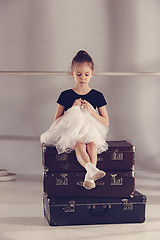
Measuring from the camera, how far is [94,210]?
9.86ft

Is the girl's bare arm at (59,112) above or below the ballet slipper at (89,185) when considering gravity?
above

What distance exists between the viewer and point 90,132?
3.04 metres

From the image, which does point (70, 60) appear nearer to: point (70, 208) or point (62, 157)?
point (62, 157)

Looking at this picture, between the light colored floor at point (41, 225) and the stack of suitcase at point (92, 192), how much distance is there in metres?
0.06

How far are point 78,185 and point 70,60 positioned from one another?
222 centimetres

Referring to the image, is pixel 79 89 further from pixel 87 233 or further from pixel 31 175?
pixel 31 175

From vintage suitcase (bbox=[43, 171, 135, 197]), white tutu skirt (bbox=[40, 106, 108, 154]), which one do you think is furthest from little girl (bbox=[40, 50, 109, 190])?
vintage suitcase (bbox=[43, 171, 135, 197])

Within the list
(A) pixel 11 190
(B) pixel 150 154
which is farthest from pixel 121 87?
(A) pixel 11 190

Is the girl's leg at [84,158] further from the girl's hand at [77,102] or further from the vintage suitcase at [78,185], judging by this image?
the girl's hand at [77,102]

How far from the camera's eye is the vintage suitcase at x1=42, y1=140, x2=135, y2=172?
3016mm

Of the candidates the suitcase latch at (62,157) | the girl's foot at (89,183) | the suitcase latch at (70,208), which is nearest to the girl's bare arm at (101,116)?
the suitcase latch at (62,157)

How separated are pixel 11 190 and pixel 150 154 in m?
1.65

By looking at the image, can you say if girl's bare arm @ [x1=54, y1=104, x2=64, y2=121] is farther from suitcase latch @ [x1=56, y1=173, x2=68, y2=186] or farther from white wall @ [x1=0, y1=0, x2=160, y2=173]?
white wall @ [x1=0, y1=0, x2=160, y2=173]

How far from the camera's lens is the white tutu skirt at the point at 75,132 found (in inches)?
118
